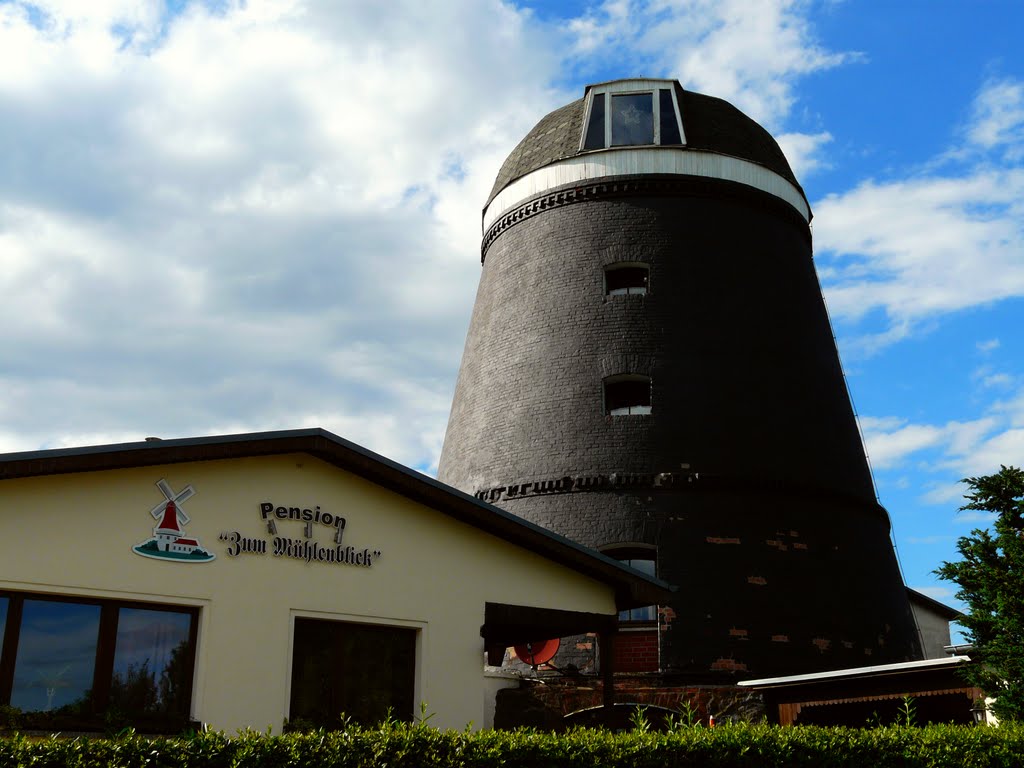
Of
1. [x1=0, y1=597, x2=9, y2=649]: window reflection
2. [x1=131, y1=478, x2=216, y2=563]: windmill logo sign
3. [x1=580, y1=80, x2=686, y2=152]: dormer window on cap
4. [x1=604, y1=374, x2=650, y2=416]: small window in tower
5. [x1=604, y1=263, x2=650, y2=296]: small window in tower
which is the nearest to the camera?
[x1=0, y1=597, x2=9, y2=649]: window reflection

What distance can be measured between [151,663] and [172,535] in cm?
126

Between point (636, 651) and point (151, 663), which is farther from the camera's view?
point (636, 651)

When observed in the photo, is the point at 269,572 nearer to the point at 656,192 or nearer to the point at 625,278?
the point at 625,278

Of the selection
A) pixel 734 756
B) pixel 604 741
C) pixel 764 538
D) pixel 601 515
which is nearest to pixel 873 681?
pixel 764 538

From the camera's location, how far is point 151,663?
10461 millimetres

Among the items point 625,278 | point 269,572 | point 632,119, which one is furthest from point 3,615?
point 632,119

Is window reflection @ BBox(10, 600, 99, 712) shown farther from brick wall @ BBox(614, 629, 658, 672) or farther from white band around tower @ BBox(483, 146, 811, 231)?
white band around tower @ BBox(483, 146, 811, 231)

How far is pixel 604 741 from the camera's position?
28.9 feet

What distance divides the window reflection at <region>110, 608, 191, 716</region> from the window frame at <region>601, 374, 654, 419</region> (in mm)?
10376

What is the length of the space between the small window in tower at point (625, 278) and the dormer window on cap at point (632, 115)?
2.65 metres

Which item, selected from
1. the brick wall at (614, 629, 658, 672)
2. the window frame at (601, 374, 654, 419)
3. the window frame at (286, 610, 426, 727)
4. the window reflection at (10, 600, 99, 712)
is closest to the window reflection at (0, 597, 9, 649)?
the window reflection at (10, 600, 99, 712)

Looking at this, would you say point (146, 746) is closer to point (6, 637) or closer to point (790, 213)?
point (6, 637)

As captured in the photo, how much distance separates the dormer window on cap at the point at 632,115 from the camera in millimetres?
21734

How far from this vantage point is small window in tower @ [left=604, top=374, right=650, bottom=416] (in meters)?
19.7
